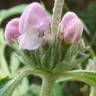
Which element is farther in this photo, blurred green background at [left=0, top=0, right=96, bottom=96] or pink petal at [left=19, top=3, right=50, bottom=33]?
blurred green background at [left=0, top=0, right=96, bottom=96]

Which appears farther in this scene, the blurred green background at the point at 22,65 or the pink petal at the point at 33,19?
the blurred green background at the point at 22,65

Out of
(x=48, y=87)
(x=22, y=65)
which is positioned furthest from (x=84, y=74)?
(x=22, y=65)

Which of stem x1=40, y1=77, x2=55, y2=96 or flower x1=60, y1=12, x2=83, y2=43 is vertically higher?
flower x1=60, y1=12, x2=83, y2=43

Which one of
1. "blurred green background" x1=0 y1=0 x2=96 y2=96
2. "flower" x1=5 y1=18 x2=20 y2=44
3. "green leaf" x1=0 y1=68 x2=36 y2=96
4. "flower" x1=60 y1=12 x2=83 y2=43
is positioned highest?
"flower" x1=5 y1=18 x2=20 y2=44

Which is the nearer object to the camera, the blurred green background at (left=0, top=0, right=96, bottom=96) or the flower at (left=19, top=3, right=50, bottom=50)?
the flower at (left=19, top=3, right=50, bottom=50)

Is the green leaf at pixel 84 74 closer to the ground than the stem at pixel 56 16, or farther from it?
closer to the ground

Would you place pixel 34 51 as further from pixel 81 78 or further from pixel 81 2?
pixel 81 2

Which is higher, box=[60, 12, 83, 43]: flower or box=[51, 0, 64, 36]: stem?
box=[51, 0, 64, 36]: stem

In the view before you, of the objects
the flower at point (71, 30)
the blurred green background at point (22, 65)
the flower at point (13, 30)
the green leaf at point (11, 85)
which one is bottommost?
the blurred green background at point (22, 65)
